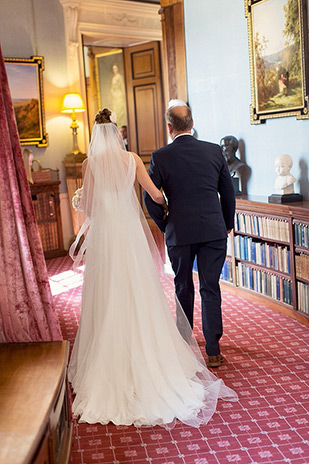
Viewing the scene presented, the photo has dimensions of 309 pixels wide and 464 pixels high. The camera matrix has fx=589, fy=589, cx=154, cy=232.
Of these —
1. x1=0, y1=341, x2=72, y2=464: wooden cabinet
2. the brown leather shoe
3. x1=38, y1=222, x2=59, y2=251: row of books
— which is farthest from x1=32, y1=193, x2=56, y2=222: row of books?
x1=0, y1=341, x2=72, y2=464: wooden cabinet

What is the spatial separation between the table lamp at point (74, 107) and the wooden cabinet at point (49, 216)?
819 mm

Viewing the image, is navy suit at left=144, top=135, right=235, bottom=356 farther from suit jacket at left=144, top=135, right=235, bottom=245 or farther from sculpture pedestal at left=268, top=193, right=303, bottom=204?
sculpture pedestal at left=268, top=193, right=303, bottom=204

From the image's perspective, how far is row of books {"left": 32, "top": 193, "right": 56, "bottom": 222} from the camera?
8.64 m

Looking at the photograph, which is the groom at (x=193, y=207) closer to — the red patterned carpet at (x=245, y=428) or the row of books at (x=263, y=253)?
the red patterned carpet at (x=245, y=428)

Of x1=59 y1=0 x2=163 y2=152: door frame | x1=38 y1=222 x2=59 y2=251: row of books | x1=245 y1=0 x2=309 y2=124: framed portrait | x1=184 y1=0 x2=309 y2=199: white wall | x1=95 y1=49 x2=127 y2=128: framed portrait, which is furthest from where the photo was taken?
x1=95 y1=49 x2=127 y2=128: framed portrait

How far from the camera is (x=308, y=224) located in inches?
193

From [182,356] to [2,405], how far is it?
178 centimetres

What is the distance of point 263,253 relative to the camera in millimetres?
5684

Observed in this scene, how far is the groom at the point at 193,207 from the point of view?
407 centimetres

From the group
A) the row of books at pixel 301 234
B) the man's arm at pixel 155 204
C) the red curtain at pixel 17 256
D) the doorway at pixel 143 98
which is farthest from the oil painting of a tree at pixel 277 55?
the doorway at pixel 143 98

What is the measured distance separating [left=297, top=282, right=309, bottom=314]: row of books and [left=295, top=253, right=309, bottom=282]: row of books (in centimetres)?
8

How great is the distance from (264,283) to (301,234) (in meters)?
0.86

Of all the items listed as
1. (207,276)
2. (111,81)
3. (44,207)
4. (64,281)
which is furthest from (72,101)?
(207,276)

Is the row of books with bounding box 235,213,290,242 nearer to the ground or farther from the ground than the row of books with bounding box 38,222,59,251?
farther from the ground
